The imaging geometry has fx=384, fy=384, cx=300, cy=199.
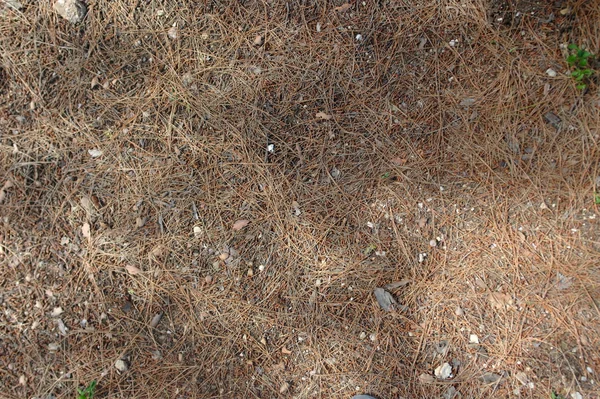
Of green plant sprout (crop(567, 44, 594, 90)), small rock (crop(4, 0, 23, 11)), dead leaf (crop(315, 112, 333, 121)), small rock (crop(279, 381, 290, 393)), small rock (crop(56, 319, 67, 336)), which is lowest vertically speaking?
small rock (crop(279, 381, 290, 393))

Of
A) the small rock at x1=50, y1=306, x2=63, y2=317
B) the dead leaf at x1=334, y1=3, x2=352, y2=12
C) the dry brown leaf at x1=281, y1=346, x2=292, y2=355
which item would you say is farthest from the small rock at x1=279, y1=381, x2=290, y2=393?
the dead leaf at x1=334, y1=3, x2=352, y2=12

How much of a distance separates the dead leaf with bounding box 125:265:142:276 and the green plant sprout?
2129mm

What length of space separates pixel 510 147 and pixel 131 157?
1745mm

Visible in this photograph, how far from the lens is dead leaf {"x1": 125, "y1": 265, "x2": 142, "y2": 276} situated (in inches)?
70.0

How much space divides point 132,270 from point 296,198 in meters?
0.83

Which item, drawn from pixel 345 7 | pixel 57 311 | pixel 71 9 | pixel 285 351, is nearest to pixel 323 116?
pixel 345 7

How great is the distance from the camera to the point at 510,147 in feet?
5.63

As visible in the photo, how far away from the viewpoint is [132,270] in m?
1.78

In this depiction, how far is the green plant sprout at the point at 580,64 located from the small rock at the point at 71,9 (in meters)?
2.26

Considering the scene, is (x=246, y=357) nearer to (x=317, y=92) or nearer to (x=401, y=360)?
(x=401, y=360)

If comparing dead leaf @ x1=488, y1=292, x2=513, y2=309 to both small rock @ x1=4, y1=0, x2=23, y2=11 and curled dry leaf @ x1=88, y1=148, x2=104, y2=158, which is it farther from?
small rock @ x1=4, y1=0, x2=23, y2=11

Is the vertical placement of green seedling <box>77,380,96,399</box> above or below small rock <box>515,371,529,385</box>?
below

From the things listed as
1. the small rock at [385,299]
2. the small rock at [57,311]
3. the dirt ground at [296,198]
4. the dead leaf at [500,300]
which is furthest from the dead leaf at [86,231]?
the dead leaf at [500,300]

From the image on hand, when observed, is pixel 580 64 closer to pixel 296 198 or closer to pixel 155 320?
pixel 296 198
